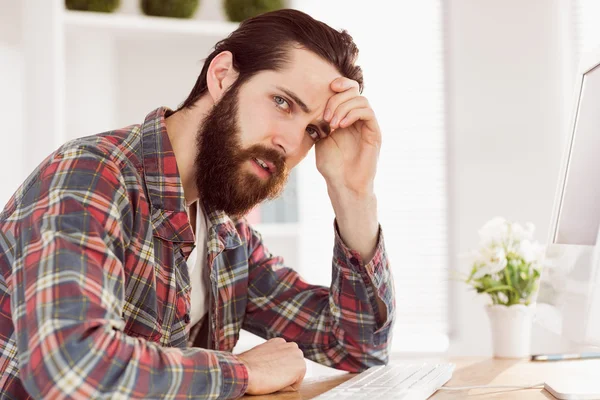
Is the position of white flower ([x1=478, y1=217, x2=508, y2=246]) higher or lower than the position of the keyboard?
higher

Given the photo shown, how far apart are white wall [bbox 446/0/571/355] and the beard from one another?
5.16 ft

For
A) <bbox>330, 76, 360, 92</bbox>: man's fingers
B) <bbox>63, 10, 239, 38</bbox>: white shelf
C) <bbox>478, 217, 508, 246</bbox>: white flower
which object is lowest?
<bbox>478, 217, 508, 246</bbox>: white flower

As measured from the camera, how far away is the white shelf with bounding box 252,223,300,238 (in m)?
2.67

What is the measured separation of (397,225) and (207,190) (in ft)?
5.26

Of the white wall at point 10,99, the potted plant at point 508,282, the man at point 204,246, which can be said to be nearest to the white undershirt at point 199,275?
the man at point 204,246

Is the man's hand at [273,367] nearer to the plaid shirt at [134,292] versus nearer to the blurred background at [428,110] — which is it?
Result: the plaid shirt at [134,292]

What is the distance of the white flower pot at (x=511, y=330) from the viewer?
1729 mm

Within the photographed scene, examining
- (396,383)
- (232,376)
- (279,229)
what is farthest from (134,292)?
(279,229)

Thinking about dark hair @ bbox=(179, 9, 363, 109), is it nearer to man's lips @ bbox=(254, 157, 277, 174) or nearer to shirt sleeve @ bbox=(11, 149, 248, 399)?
man's lips @ bbox=(254, 157, 277, 174)

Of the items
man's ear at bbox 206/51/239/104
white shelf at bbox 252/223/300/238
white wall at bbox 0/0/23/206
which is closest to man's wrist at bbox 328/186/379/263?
man's ear at bbox 206/51/239/104

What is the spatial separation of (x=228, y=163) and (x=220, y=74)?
23cm

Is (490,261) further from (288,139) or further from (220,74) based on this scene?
(220,74)

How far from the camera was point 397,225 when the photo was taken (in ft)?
9.69

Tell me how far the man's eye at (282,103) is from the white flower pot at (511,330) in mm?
774
